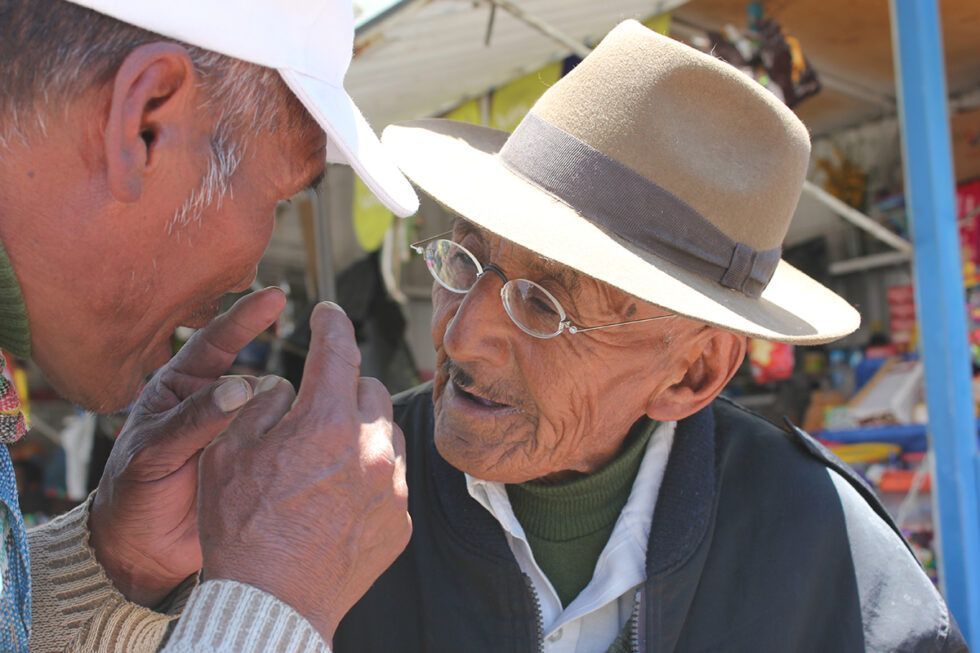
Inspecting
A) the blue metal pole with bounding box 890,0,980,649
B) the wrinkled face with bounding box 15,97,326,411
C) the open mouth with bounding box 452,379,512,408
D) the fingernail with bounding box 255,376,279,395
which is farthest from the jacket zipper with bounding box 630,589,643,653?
the blue metal pole with bounding box 890,0,980,649

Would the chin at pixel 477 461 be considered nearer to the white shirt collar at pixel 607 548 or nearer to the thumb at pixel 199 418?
the white shirt collar at pixel 607 548

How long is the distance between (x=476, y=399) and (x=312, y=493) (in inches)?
24.5

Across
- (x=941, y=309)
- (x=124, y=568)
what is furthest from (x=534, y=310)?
(x=941, y=309)

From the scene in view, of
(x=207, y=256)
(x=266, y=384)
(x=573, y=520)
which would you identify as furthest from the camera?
Result: (x=573, y=520)

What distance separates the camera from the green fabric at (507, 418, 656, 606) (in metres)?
1.85

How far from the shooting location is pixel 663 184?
5.65 feet

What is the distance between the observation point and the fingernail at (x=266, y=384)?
147 cm

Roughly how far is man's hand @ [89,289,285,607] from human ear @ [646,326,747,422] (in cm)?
82

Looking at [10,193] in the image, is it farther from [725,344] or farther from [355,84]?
[355,84]

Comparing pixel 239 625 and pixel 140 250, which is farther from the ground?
pixel 140 250

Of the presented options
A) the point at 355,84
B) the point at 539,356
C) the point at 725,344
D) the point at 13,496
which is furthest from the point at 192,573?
the point at 355,84

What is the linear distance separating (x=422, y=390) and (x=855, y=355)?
4.46 m

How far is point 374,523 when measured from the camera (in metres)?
1.34

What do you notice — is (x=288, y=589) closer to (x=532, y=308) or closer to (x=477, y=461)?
(x=477, y=461)
